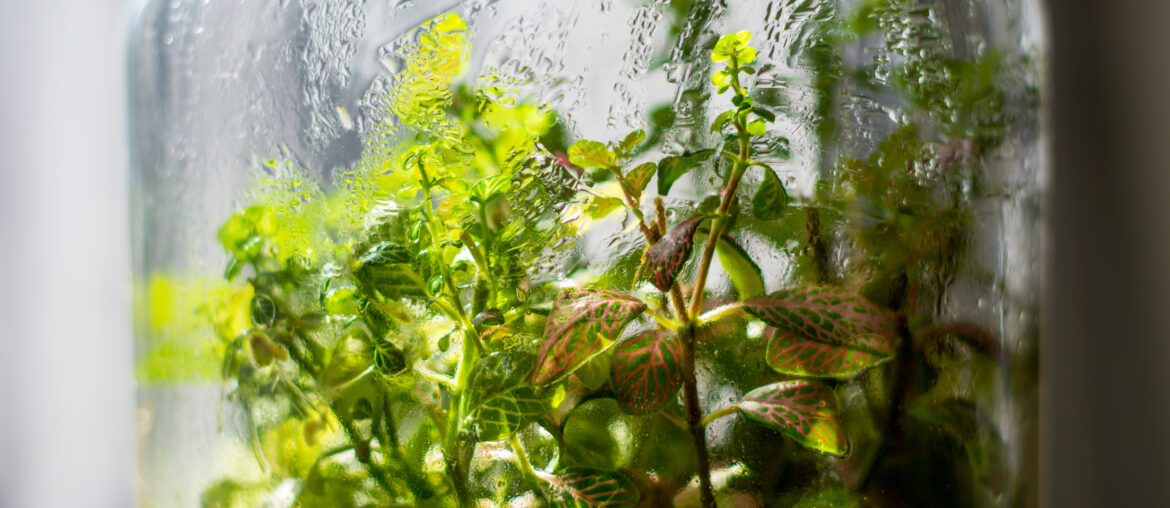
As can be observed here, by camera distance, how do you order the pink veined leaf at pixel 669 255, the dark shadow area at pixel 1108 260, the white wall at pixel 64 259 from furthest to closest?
the white wall at pixel 64 259, the dark shadow area at pixel 1108 260, the pink veined leaf at pixel 669 255

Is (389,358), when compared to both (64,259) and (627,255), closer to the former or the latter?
(627,255)

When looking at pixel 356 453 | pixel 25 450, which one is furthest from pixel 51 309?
pixel 356 453

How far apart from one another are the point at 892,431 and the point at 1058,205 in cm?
23

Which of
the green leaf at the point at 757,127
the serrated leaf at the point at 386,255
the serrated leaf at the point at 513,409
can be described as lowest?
the serrated leaf at the point at 513,409

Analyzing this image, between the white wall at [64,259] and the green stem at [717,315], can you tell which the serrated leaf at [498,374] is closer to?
the green stem at [717,315]

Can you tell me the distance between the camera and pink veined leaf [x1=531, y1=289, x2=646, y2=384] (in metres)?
0.27

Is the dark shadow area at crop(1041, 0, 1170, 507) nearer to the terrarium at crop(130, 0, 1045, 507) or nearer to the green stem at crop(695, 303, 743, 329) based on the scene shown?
the terrarium at crop(130, 0, 1045, 507)

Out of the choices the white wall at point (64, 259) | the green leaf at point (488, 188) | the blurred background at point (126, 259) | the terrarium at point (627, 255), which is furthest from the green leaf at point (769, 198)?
the white wall at point (64, 259)

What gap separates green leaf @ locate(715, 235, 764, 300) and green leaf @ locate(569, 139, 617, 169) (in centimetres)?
6

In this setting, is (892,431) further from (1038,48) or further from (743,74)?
(1038,48)

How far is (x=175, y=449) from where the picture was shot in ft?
1.44

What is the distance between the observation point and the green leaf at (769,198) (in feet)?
0.96

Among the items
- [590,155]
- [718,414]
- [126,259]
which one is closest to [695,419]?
[718,414]

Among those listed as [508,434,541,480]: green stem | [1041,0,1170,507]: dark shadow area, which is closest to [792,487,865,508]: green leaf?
[508,434,541,480]: green stem
